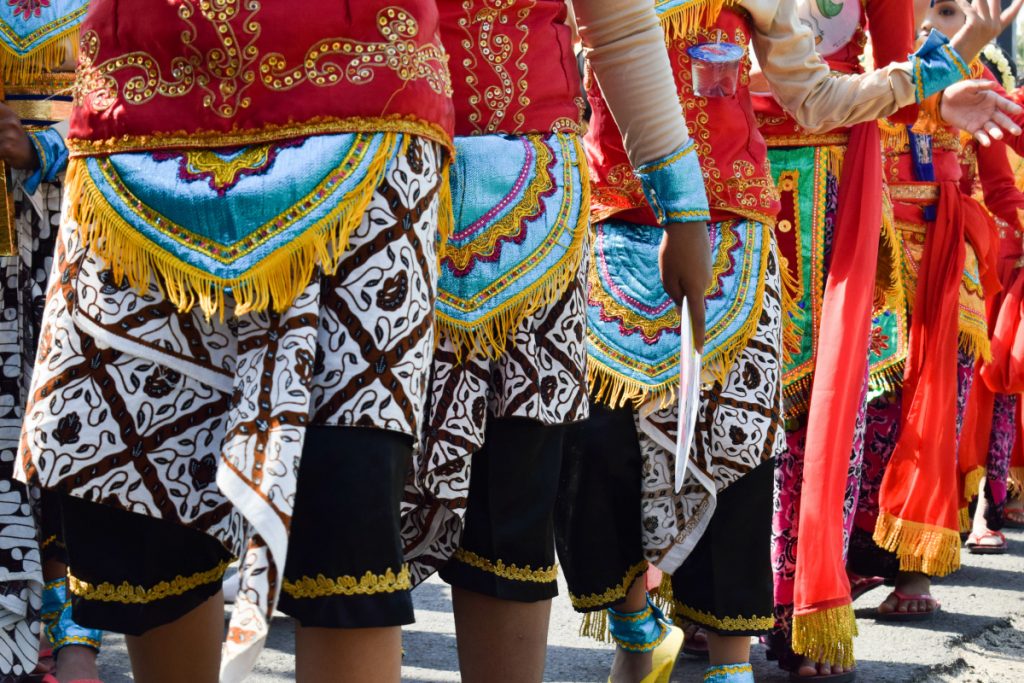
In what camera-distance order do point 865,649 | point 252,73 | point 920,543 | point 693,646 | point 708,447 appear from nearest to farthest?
1. point 252,73
2. point 708,447
3. point 693,646
4. point 865,649
5. point 920,543

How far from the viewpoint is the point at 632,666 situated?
3564mm

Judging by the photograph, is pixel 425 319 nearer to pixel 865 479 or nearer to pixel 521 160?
pixel 521 160

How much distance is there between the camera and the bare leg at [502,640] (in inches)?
107

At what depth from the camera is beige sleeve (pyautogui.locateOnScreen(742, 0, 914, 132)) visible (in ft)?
11.8

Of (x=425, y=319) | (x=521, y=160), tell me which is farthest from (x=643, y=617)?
(x=425, y=319)

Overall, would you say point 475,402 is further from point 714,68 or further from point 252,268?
point 714,68

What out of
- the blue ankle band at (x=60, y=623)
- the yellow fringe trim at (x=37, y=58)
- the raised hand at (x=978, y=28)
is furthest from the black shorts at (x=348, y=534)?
the raised hand at (x=978, y=28)

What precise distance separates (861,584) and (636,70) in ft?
10.0

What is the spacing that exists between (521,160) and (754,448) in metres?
1.07

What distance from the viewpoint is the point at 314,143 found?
204cm

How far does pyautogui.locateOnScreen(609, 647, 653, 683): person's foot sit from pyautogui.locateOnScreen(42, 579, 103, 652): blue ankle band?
127cm

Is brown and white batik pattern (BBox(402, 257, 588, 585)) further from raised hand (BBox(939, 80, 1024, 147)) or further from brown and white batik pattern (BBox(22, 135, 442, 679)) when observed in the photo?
raised hand (BBox(939, 80, 1024, 147))

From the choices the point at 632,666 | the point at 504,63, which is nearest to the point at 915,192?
the point at 632,666

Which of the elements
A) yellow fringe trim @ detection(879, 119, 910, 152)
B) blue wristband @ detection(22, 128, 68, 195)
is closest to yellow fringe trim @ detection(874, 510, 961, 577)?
yellow fringe trim @ detection(879, 119, 910, 152)
